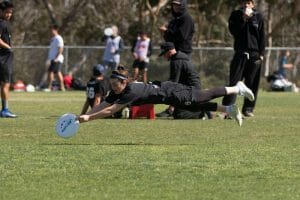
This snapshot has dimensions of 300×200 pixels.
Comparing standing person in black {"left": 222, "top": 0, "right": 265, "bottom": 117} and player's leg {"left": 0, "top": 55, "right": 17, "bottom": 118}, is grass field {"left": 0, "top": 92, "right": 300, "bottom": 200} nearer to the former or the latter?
player's leg {"left": 0, "top": 55, "right": 17, "bottom": 118}

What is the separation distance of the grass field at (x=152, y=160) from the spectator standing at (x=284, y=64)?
61.7ft

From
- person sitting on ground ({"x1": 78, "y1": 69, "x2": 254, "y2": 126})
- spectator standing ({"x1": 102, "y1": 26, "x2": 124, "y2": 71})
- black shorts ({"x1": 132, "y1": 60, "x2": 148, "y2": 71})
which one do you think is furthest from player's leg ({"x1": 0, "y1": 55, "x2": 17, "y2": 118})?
spectator standing ({"x1": 102, "y1": 26, "x2": 124, "y2": 71})

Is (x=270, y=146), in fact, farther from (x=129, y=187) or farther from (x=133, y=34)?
(x=133, y=34)

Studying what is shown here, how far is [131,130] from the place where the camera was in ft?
45.1

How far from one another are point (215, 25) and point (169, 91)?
34.0 meters

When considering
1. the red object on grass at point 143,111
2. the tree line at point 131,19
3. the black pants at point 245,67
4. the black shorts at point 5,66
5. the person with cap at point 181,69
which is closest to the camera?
the person with cap at point 181,69

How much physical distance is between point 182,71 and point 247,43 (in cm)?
148

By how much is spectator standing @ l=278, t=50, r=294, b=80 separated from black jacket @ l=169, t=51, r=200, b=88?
17973 millimetres

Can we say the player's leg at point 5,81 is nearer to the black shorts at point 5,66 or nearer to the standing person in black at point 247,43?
the black shorts at point 5,66

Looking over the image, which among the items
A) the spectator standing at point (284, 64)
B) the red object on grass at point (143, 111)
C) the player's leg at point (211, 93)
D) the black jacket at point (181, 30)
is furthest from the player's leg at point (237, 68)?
the spectator standing at point (284, 64)

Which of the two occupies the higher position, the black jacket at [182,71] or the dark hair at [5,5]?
the dark hair at [5,5]

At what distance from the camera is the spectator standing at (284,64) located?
34.0m

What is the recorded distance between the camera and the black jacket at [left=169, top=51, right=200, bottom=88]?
15.9 m

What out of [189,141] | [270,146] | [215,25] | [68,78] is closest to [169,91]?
[189,141]
